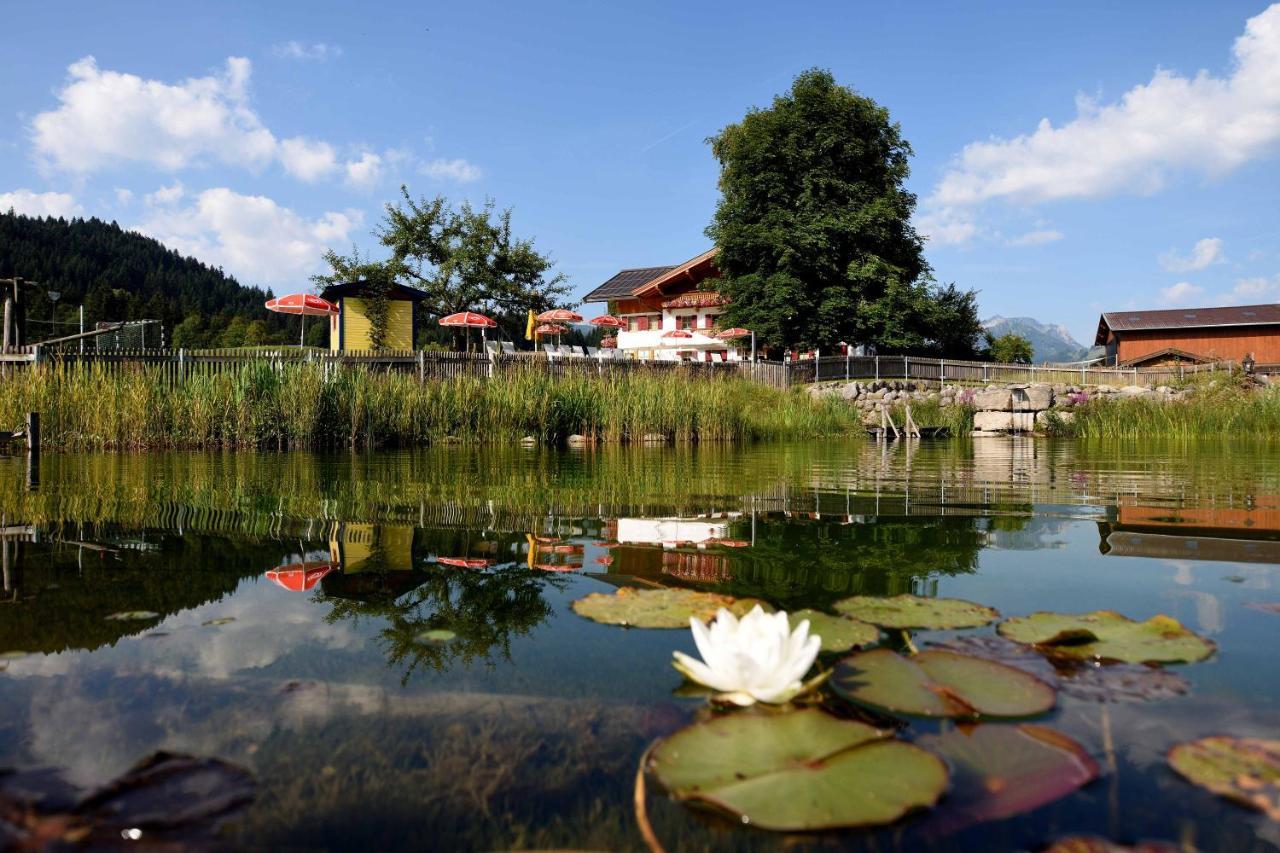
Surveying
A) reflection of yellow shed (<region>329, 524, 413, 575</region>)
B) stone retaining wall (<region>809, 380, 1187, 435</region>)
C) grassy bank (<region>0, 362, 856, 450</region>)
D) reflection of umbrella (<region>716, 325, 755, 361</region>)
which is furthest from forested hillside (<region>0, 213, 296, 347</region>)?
reflection of yellow shed (<region>329, 524, 413, 575</region>)

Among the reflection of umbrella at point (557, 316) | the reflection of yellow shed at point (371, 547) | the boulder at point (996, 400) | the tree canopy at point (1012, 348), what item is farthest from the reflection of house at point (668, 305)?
the reflection of yellow shed at point (371, 547)

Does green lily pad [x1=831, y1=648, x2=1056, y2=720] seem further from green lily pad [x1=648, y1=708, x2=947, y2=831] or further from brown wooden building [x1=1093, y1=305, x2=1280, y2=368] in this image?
brown wooden building [x1=1093, y1=305, x2=1280, y2=368]

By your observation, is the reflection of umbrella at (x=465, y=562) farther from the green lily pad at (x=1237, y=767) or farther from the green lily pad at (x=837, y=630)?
the green lily pad at (x=1237, y=767)

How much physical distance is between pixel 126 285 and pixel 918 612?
113827mm

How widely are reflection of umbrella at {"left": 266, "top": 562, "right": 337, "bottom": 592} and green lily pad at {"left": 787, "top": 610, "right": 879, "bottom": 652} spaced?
138 cm

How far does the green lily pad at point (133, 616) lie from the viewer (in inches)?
69.0

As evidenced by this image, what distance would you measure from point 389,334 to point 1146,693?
2789 centimetres

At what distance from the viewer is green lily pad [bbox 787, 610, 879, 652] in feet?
5.24

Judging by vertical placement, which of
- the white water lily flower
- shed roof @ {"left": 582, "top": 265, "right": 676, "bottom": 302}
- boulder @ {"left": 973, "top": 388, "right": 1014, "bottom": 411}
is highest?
shed roof @ {"left": 582, "top": 265, "right": 676, "bottom": 302}

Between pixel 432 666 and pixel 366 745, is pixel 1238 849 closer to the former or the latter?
pixel 366 745

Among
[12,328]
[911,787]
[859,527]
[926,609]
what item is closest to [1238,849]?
[911,787]

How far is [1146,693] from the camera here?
1345mm

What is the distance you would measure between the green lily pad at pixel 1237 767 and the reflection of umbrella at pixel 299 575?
201cm

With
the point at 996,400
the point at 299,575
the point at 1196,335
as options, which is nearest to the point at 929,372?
the point at 996,400
